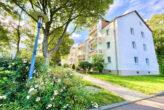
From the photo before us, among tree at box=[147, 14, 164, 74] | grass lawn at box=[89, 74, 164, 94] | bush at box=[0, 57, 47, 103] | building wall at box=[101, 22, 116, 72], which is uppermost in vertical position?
tree at box=[147, 14, 164, 74]

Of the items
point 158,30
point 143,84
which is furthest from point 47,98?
point 158,30

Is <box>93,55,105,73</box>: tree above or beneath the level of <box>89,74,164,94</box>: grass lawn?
above

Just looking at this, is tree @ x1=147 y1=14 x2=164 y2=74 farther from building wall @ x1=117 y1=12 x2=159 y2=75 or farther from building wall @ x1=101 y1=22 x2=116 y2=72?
building wall @ x1=101 y1=22 x2=116 y2=72

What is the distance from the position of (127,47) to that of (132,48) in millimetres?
1316

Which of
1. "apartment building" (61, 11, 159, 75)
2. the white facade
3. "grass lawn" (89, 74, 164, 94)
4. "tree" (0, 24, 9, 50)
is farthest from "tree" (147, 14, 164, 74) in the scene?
"tree" (0, 24, 9, 50)

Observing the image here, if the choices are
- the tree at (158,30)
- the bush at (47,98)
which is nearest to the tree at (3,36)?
the bush at (47,98)

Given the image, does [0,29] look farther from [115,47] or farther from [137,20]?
[137,20]

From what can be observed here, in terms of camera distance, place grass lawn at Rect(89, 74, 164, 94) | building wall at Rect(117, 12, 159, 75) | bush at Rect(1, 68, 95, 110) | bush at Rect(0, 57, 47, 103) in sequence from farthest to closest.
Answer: building wall at Rect(117, 12, 159, 75) → grass lawn at Rect(89, 74, 164, 94) → bush at Rect(0, 57, 47, 103) → bush at Rect(1, 68, 95, 110)

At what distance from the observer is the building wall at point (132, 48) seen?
39.1ft

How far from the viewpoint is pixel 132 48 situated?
13016 mm

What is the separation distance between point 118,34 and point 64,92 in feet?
42.5

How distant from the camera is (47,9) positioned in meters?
6.12

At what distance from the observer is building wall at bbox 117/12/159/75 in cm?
1191

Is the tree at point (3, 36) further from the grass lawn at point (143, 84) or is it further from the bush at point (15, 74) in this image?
the grass lawn at point (143, 84)
